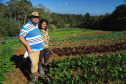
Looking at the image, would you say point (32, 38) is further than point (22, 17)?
No

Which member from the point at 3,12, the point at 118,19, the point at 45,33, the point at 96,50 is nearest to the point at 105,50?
the point at 96,50

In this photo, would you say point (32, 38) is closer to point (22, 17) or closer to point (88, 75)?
point (88, 75)

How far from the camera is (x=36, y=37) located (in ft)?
9.88

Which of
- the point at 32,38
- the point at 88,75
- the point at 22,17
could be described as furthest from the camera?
the point at 22,17

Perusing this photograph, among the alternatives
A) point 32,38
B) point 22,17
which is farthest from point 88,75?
point 22,17

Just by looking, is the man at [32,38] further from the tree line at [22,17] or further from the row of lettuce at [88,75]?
the tree line at [22,17]

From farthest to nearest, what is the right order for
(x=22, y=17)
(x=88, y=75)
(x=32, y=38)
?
(x=22, y=17), (x=88, y=75), (x=32, y=38)

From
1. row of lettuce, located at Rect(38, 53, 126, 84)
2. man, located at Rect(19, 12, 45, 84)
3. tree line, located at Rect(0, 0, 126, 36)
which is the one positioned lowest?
row of lettuce, located at Rect(38, 53, 126, 84)

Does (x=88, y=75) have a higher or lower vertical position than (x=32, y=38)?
lower

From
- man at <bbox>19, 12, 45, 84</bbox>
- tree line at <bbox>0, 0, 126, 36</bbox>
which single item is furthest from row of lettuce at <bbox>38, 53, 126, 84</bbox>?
tree line at <bbox>0, 0, 126, 36</bbox>

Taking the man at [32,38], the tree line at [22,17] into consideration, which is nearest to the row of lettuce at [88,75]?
the man at [32,38]

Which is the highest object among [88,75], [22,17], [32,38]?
[22,17]

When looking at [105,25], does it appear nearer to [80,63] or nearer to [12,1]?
[12,1]

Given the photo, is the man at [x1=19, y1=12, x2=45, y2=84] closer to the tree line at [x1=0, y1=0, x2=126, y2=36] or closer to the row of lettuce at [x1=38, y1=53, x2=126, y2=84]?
the row of lettuce at [x1=38, y1=53, x2=126, y2=84]
